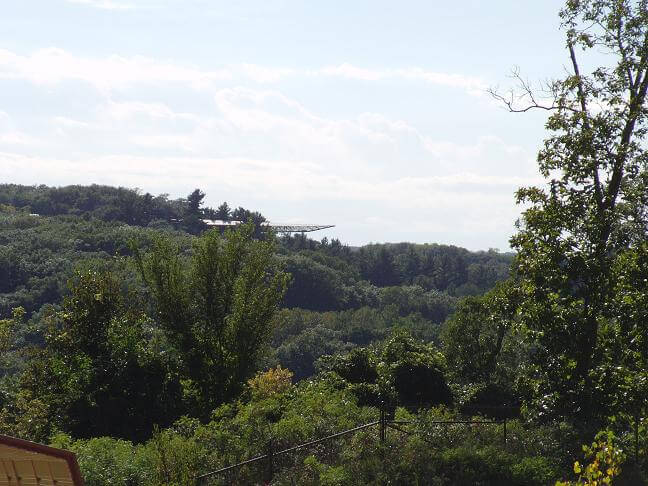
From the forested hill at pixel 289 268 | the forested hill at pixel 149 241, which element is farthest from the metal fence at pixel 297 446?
the forested hill at pixel 149 241

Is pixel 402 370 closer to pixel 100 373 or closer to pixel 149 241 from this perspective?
pixel 100 373

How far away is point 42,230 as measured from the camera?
125m

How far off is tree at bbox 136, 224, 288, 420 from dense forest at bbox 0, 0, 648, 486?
1.8 inches

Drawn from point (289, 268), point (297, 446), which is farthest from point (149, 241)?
point (297, 446)

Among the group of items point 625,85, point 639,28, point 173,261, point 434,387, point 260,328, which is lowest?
point 434,387

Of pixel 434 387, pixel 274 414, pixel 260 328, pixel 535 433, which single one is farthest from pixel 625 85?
pixel 434 387

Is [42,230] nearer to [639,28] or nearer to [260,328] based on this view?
[260,328]

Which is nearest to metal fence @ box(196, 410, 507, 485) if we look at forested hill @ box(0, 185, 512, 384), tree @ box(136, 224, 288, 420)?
tree @ box(136, 224, 288, 420)

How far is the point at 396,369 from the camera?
23.5 m

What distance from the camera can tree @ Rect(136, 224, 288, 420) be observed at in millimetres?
20750

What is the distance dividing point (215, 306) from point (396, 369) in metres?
5.75

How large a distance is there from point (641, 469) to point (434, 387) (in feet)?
40.3

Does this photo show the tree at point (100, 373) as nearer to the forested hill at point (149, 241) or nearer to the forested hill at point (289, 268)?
the forested hill at point (289, 268)

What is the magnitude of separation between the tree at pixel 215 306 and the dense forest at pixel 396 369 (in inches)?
1.8
